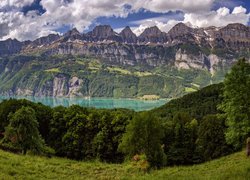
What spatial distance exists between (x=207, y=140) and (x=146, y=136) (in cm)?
3082

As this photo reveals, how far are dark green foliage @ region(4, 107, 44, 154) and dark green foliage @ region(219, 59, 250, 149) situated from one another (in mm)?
25586

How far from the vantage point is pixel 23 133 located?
151 ft

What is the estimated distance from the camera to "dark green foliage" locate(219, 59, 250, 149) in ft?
141

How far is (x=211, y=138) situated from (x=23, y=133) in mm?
45198

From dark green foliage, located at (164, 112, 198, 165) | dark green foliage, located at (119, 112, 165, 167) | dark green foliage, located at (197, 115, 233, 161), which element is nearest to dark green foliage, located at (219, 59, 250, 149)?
dark green foliage, located at (119, 112, 165, 167)

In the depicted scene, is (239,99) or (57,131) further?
(57,131)

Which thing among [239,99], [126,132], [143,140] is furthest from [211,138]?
[239,99]

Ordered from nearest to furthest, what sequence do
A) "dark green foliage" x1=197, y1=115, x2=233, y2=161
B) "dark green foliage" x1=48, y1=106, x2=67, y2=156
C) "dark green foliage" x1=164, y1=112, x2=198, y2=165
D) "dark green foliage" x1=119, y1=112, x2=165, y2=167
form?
"dark green foliage" x1=119, y1=112, x2=165, y2=167
"dark green foliage" x1=48, y1=106, x2=67, y2=156
"dark green foliage" x1=197, y1=115, x2=233, y2=161
"dark green foliage" x1=164, y1=112, x2=198, y2=165

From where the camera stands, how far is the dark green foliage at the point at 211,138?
247ft

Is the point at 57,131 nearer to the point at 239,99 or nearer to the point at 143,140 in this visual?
the point at 143,140

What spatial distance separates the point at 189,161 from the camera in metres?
78.6

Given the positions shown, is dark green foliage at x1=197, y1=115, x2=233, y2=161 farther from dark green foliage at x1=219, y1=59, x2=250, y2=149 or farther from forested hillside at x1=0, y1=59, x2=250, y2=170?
dark green foliage at x1=219, y1=59, x2=250, y2=149

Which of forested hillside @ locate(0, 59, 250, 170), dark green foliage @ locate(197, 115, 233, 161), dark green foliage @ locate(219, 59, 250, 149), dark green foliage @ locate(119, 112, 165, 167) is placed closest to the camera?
dark green foliage @ locate(219, 59, 250, 149)

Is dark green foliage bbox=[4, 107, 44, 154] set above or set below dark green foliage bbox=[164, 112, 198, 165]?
above
